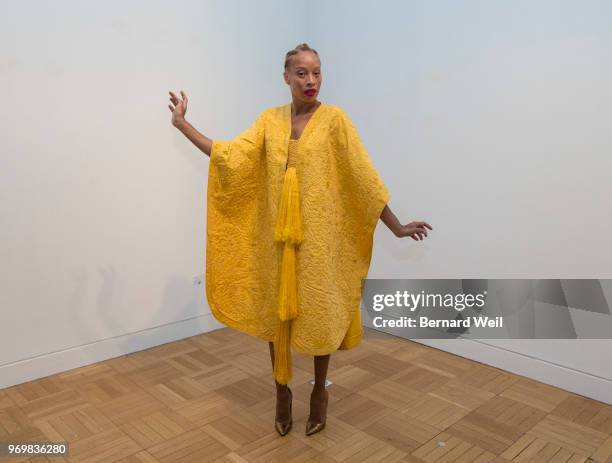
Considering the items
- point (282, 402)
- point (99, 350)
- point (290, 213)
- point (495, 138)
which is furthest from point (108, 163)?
point (495, 138)

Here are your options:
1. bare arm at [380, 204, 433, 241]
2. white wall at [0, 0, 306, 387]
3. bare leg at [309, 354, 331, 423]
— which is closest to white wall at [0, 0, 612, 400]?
white wall at [0, 0, 306, 387]

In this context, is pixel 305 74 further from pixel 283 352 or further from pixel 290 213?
pixel 283 352

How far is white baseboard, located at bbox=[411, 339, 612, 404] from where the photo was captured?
6.65 ft

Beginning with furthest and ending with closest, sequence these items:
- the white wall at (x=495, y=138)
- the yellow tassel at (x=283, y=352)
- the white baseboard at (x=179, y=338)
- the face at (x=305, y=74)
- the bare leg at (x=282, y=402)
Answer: the white baseboard at (x=179, y=338) → the white wall at (x=495, y=138) → the bare leg at (x=282, y=402) → the yellow tassel at (x=283, y=352) → the face at (x=305, y=74)

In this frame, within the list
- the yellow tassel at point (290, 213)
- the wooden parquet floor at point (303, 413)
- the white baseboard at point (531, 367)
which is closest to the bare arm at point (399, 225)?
the yellow tassel at point (290, 213)

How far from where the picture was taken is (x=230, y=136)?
8.98 feet

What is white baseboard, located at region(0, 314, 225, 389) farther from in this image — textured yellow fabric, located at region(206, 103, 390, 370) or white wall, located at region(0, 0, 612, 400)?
textured yellow fabric, located at region(206, 103, 390, 370)

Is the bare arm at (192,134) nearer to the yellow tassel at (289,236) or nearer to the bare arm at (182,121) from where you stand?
the bare arm at (182,121)

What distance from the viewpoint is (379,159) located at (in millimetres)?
2715

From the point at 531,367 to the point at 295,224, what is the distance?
1350 millimetres

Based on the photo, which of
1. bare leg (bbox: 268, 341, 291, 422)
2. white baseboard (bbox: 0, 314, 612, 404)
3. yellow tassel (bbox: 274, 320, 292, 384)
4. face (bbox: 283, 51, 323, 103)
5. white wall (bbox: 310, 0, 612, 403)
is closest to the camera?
face (bbox: 283, 51, 323, 103)

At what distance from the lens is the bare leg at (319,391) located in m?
1.75

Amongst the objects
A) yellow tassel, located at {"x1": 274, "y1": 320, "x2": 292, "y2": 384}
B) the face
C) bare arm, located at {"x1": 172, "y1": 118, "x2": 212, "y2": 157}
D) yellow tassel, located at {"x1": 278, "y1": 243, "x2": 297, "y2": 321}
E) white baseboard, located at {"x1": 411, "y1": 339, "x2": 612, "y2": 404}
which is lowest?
white baseboard, located at {"x1": 411, "y1": 339, "x2": 612, "y2": 404}

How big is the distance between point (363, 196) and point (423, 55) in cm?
117
